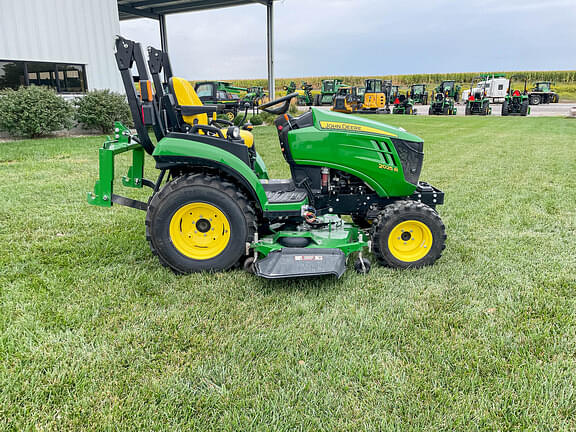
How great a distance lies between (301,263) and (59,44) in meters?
13.7

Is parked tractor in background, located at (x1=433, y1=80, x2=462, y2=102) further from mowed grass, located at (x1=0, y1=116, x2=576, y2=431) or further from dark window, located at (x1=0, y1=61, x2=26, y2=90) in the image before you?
mowed grass, located at (x1=0, y1=116, x2=576, y2=431)

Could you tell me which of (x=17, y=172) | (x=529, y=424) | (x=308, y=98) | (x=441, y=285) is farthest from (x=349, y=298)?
(x=308, y=98)

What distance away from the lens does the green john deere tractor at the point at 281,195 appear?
324 cm

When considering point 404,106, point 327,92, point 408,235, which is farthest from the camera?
point 327,92

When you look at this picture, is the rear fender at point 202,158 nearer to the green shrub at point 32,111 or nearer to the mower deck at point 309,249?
the mower deck at point 309,249

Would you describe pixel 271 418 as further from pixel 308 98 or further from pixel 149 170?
pixel 308 98

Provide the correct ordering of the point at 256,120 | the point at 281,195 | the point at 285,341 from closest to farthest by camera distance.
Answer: the point at 285,341 → the point at 281,195 → the point at 256,120

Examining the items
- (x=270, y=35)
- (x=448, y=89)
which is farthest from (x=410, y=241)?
(x=448, y=89)

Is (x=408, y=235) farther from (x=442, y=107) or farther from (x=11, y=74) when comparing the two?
(x=442, y=107)

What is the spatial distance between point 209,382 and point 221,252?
133 centimetres

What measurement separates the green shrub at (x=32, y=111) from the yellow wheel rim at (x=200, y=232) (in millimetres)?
10082

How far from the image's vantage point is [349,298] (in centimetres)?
296

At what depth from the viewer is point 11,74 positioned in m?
12.5

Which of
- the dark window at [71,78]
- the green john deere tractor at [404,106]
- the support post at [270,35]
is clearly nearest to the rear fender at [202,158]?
the dark window at [71,78]
